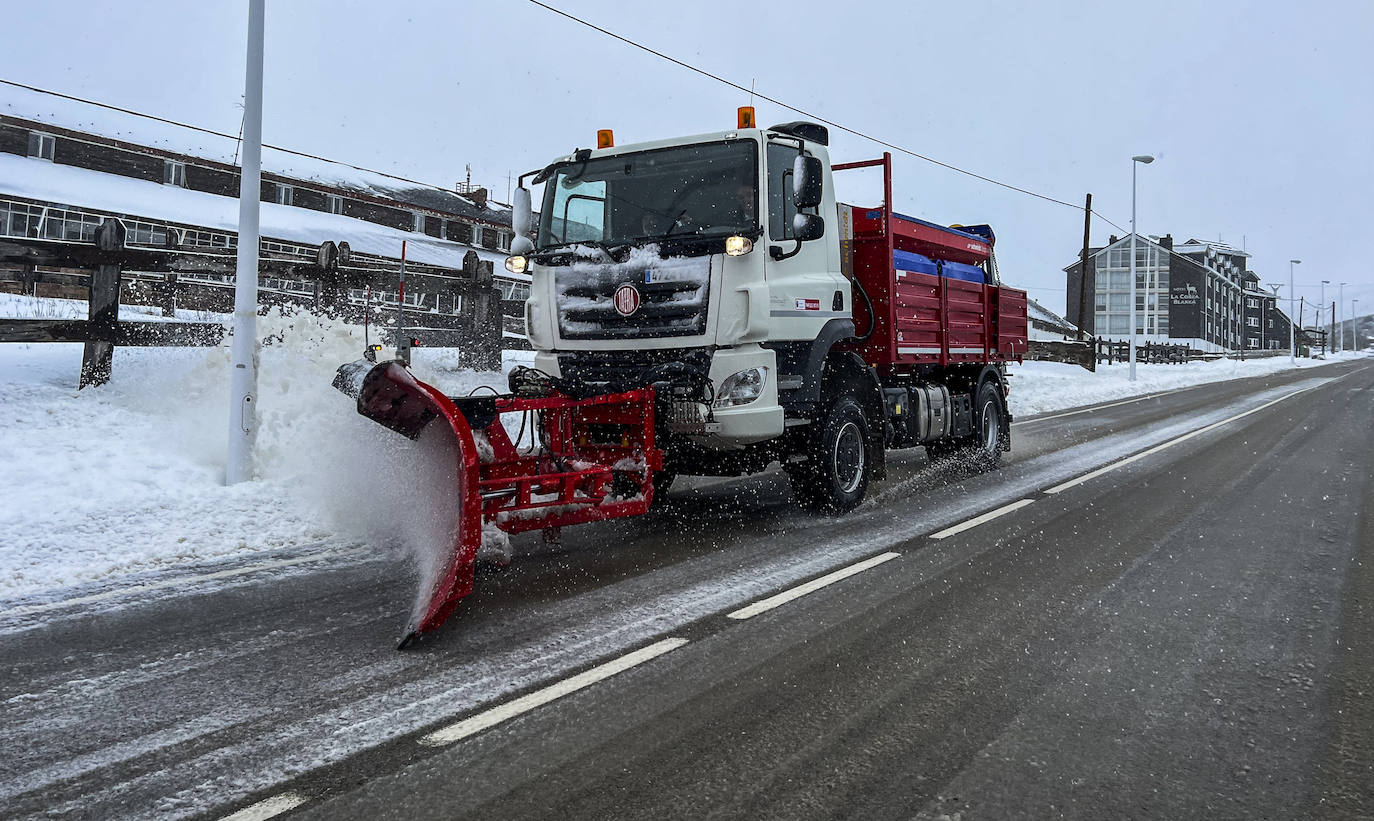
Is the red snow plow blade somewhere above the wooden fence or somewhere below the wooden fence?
below

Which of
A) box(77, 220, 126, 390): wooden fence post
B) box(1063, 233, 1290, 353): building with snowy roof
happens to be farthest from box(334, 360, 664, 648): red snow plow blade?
box(1063, 233, 1290, 353): building with snowy roof

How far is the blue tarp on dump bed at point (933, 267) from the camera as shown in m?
9.09

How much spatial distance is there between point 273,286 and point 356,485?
1427 cm

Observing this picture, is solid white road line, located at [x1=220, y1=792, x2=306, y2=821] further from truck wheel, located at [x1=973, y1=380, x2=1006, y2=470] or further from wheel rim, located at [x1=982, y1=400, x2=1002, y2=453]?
wheel rim, located at [x1=982, y1=400, x2=1002, y2=453]

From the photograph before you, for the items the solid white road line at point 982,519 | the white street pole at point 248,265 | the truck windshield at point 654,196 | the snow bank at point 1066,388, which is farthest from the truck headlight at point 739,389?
the snow bank at point 1066,388

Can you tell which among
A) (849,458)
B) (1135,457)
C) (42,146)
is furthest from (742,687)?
(42,146)

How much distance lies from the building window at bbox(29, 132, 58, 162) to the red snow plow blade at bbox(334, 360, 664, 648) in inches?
1072

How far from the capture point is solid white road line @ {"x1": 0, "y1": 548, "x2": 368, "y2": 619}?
4781 millimetres

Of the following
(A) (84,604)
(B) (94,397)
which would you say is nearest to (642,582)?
(A) (84,604)

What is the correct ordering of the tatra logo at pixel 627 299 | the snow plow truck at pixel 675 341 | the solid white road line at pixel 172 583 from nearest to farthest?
the solid white road line at pixel 172 583, the snow plow truck at pixel 675 341, the tatra logo at pixel 627 299

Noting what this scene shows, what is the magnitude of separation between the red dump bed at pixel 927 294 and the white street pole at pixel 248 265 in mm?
5121

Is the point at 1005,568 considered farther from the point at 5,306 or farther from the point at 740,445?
the point at 5,306

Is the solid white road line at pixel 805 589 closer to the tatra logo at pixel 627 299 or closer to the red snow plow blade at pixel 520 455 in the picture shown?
the red snow plow blade at pixel 520 455

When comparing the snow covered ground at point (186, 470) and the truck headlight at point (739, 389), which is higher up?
the truck headlight at point (739, 389)
